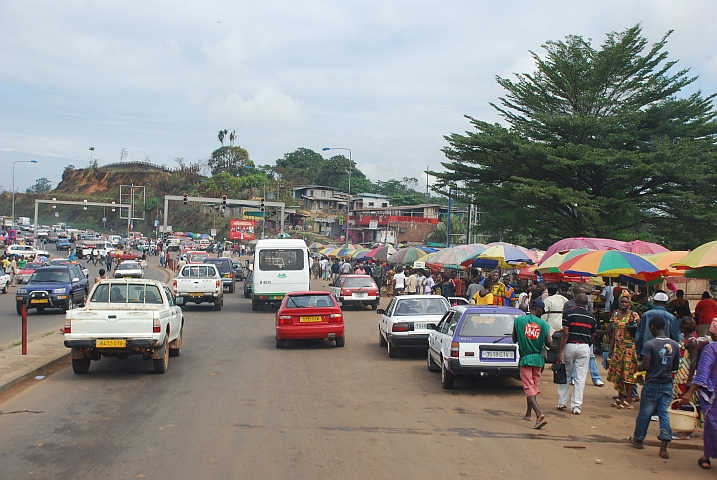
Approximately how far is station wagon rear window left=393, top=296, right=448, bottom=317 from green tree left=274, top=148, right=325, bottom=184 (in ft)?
368

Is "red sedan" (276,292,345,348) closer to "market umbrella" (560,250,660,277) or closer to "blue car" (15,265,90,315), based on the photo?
"market umbrella" (560,250,660,277)

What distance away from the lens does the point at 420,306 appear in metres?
14.9

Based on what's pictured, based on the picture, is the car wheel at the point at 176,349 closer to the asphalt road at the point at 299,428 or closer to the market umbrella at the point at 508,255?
the asphalt road at the point at 299,428

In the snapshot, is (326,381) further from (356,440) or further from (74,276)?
(74,276)

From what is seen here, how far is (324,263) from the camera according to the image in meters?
54.7

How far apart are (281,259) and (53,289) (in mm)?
8582

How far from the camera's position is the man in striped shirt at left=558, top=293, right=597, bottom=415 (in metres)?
9.48

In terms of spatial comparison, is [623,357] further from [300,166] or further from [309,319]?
[300,166]

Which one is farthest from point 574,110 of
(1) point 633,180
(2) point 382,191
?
(2) point 382,191

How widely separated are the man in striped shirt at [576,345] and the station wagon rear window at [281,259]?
17867mm

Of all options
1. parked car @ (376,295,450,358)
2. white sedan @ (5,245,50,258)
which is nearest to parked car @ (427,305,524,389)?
parked car @ (376,295,450,358)

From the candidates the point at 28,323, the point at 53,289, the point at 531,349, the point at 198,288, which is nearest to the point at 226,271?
the point at 198,288

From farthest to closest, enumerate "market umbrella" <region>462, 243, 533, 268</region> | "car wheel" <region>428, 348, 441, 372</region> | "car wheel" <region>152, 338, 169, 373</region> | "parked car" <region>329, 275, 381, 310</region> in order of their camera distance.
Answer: "parked car" <region>329, 275, 381, 310</region>
"market umbrella" <region>462, 243, 533, 268</region>
"car wheel" <region>428, 348, 441, 372</region>
"car wheel" <region>152, 338, 169, 373</region>

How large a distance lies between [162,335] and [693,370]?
8.47 m
